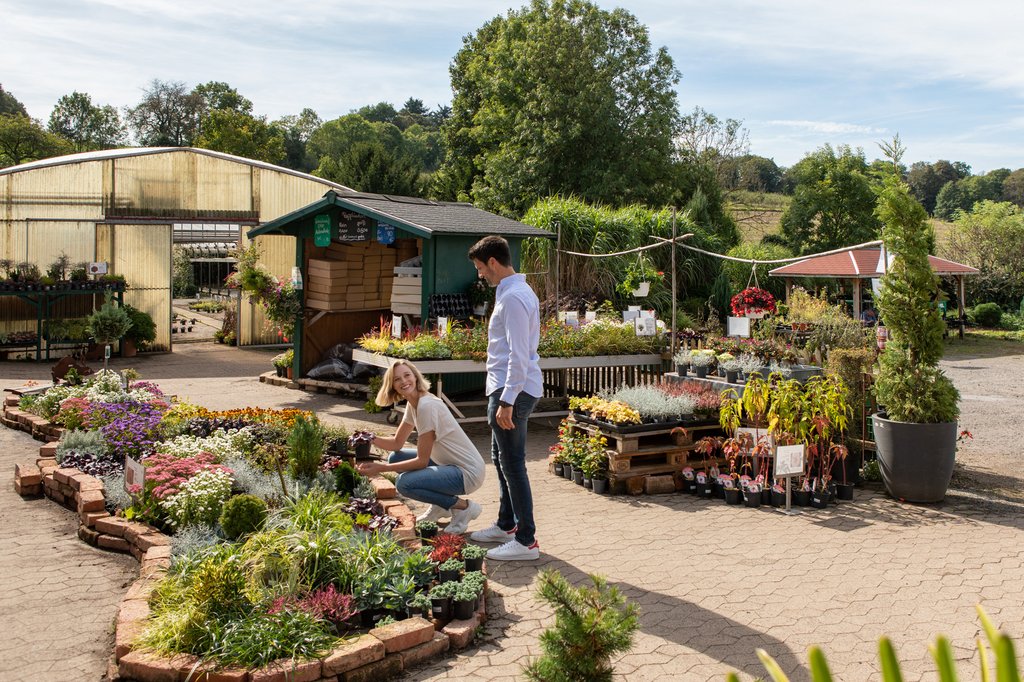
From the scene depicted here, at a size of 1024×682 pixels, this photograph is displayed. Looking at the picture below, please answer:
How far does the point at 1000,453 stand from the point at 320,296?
9.18 m

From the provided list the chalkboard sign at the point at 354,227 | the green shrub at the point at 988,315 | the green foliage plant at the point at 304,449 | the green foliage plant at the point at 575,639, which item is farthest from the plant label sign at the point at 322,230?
the green shrub at the point at 988,315

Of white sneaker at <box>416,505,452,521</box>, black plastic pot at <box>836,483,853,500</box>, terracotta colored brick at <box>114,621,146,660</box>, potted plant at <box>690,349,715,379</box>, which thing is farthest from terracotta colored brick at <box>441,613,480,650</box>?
potted plant at <box>690,349,715,379</box>

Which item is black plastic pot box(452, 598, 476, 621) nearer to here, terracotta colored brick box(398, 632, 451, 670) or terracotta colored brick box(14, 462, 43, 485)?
terracotta colored brick box(398, 632, 451, 670)

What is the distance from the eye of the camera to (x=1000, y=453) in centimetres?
951

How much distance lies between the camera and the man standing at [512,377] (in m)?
5.59

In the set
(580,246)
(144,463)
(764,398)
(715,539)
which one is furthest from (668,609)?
(580,246)

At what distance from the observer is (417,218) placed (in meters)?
11.6

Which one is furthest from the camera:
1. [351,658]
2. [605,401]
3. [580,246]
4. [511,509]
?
[580,246]

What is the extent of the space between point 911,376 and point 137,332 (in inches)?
582

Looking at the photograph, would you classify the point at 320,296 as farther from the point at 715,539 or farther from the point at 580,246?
the point at 715,539

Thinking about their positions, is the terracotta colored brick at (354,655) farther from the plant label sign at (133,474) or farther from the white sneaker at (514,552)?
the plant label sign at (133,474)

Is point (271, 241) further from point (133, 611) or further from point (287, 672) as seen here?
point (287, 672)

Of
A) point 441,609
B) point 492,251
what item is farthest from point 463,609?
point 492,251

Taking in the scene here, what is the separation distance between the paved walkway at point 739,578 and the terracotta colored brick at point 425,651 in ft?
0.23
